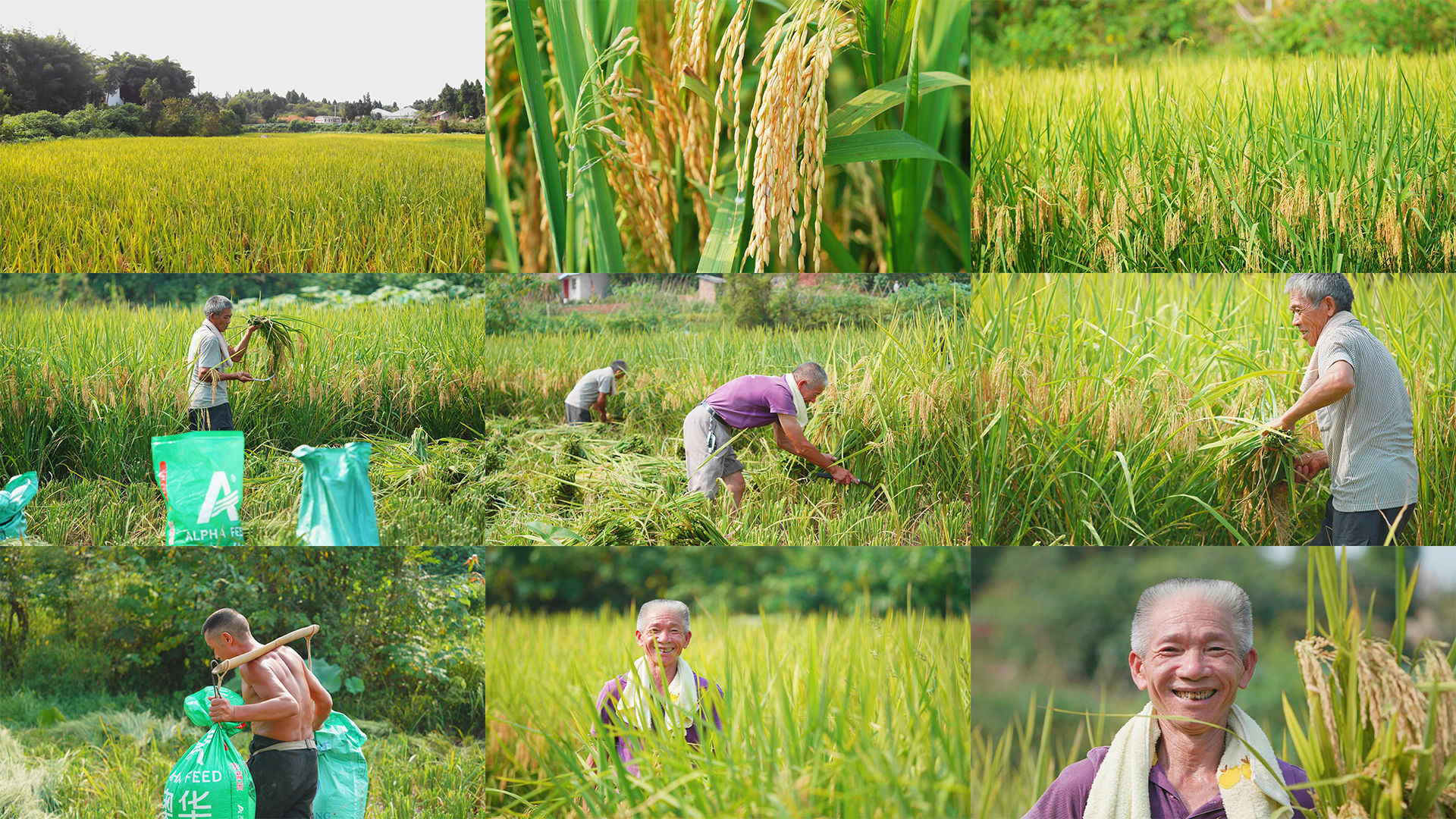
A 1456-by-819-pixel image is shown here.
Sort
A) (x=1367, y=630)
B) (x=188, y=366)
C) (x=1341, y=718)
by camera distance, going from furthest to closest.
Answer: (x=188, y=366) < (x=1367, y=630) < (x=1341, y=718)

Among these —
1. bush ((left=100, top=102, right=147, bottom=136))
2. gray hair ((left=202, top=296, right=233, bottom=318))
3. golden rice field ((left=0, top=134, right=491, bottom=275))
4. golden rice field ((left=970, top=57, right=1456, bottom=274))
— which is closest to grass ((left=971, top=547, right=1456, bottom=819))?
golden rice field ((left=970, top=57, right=1456, bottom=274))

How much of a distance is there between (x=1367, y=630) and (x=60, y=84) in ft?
19.0

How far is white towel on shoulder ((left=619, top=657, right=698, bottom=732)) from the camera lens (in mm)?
3533

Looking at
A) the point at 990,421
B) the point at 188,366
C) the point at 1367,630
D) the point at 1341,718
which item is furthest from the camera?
the point at 188,366

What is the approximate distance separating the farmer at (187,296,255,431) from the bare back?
3.41ft

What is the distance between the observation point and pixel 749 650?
12.8ft

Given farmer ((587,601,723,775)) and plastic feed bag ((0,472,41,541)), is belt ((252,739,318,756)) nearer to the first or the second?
farmer ((587,601,723,775))

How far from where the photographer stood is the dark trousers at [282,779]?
381cm

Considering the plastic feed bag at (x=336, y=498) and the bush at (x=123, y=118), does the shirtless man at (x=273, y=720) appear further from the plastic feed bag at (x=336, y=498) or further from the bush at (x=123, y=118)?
the bush at (x=123, y=118)

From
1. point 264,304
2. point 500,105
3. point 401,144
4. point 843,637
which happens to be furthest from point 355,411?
point 843,637

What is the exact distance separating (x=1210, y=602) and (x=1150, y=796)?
65 cm

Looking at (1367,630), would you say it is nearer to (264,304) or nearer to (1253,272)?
(1253,272)

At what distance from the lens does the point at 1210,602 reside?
120 inches

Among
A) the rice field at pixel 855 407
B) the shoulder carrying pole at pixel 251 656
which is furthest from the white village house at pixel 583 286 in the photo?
the shoulder carrying pole at pixel 251 656
